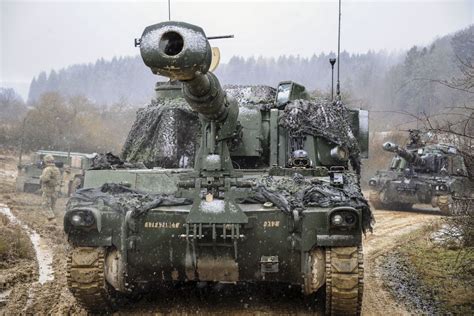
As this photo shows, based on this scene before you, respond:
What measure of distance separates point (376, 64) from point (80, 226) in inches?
2621

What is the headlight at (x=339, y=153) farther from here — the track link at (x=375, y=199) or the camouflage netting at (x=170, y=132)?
the track link at (x=375, y=199)

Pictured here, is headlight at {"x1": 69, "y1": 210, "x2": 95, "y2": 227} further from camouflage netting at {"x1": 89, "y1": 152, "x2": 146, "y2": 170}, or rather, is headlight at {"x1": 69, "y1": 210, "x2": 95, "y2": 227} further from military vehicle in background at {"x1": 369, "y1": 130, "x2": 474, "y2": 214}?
military vehicle in background at {"x1": 369, "y1": 130, "x2": 474, "y2": 214}

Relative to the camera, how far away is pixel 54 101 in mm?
35219

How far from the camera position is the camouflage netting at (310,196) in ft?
18.9

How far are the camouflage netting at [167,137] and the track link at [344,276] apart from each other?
272 cm

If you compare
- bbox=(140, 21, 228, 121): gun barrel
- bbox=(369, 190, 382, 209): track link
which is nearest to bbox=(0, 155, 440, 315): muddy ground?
bbox=(140, 21, 228, 121): gun barrel

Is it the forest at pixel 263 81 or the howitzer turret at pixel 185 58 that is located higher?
the forest at pixel 263 81

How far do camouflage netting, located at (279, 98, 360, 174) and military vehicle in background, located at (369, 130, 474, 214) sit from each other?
978 cm

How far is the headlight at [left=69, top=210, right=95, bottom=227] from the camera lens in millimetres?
5715

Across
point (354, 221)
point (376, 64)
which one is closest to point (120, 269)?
point (354, 221)

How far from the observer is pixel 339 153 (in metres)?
7.39

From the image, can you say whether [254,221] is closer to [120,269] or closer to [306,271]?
[306,271]

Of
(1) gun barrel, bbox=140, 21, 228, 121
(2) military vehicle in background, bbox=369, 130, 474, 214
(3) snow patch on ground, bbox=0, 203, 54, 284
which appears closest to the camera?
(1) gun barrel, bbox=140, 21, 228, 121

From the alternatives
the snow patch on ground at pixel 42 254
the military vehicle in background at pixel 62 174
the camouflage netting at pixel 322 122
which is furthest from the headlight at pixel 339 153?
the military vehicle in background at pixel 62 174
